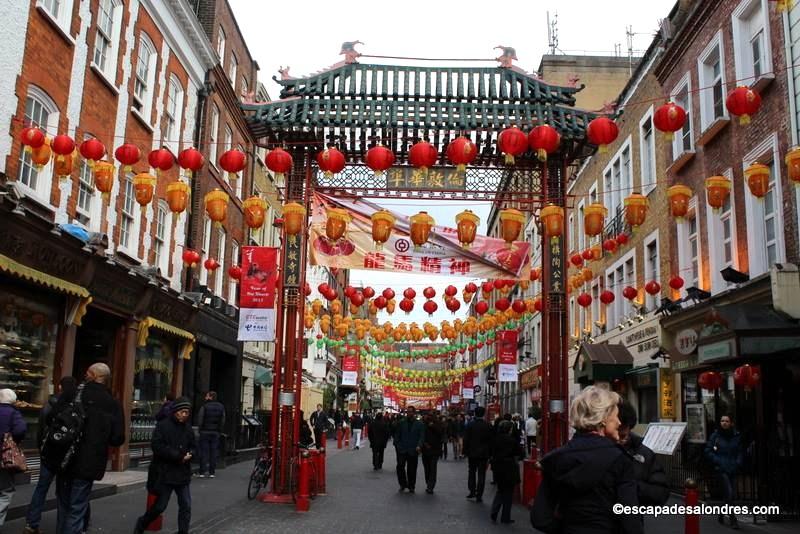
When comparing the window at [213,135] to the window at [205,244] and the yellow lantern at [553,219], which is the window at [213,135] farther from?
the yellow lantern at [553,219]

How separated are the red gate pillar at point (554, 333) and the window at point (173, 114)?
1079 cm

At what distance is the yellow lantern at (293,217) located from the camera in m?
13.7

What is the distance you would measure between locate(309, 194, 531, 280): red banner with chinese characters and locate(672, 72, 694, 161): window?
21.0 feet

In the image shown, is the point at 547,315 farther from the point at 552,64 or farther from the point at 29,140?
the point at 552,64

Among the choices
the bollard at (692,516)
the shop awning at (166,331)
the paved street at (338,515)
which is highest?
the shop awning at (166,331)

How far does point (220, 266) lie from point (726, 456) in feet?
58.5

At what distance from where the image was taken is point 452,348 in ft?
142

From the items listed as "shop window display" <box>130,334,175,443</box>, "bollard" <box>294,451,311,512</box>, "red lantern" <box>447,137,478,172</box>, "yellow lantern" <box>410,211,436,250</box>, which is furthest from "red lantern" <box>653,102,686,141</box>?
"shop window display" <box>130,334,175,443</box>

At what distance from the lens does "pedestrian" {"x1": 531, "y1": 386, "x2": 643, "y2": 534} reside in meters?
4.07

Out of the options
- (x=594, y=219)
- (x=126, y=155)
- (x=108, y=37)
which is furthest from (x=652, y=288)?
(x=108, y=37)

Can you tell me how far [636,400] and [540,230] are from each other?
1059cm

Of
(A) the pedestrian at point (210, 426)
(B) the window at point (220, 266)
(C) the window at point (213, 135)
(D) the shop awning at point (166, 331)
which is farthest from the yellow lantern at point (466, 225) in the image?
(B) the window at point (220, 266)

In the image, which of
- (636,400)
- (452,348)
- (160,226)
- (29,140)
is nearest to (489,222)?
→ (452,348)

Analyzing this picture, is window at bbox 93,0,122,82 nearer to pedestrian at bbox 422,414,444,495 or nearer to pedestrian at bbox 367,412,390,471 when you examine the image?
pedestrian at bbox 422,414,444,495
